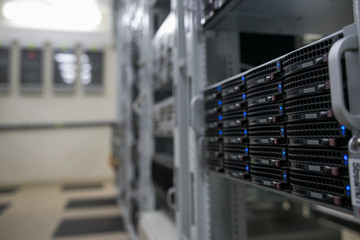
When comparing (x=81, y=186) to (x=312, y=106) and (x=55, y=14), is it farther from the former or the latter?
(x=312, y=106)

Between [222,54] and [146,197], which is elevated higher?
[222,54]

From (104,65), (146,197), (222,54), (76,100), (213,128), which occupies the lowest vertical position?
(146,197)

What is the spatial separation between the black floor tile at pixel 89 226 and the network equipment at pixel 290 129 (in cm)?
237

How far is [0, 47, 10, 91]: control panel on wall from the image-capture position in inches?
206

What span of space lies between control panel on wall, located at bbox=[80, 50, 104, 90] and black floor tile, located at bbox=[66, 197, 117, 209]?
96.1 inches

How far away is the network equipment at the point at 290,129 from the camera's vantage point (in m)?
0.53

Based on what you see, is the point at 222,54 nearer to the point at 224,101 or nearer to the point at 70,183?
the point at 224,101

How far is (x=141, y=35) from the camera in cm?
221

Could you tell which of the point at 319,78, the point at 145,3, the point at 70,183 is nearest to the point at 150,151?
the point at 145,3

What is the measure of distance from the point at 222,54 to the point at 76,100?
5.00 m

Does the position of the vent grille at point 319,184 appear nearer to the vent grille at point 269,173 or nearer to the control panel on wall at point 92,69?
the vent grille at point 269,173

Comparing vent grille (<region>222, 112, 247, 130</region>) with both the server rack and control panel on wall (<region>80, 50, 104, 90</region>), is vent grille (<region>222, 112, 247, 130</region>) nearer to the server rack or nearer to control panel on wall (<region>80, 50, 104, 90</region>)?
the server rack

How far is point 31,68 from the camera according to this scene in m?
5.41

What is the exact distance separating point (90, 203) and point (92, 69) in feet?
9.41
